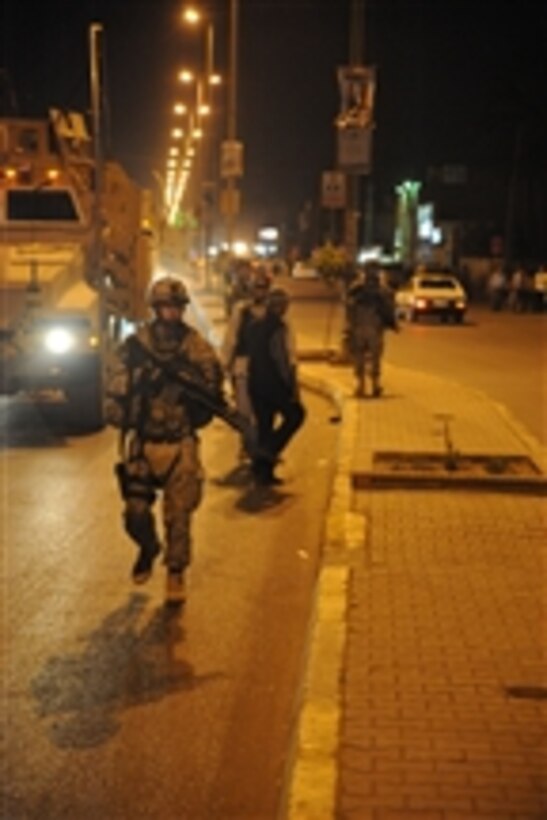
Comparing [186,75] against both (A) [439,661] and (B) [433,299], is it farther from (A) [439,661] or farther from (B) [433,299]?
(A) [439,661]

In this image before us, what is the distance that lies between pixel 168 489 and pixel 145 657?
3.46ft

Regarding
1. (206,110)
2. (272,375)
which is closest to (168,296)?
(272,375)

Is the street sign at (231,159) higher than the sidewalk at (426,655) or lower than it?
higher

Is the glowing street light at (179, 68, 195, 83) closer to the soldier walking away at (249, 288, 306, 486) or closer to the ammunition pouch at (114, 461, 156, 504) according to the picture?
the soldier walking away at (249, 288, 306, 486)

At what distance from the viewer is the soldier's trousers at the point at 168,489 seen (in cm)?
713

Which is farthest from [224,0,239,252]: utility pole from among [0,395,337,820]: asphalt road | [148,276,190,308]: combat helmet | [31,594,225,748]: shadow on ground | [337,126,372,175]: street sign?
[31,594,225,748]: shadow on ground

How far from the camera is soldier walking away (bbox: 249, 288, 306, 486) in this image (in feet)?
35.8

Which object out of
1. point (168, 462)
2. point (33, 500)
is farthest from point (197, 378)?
point (33, 500)

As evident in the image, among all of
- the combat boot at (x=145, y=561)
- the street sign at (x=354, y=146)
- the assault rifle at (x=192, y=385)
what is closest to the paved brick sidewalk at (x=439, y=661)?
the combat boot at (x=145, y=561)

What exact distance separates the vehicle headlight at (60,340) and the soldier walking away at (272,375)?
2.89 metres

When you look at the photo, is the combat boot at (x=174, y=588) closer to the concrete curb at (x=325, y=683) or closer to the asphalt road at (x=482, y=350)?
the concrete curb at (x=325, y=683)

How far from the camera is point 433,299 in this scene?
39062 mm

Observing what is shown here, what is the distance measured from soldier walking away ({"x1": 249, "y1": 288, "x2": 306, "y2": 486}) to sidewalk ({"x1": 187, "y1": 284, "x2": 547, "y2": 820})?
0.61 m

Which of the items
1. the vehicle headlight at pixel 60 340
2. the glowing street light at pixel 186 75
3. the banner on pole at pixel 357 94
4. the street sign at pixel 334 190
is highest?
the glowing street light at pixel 186 75
